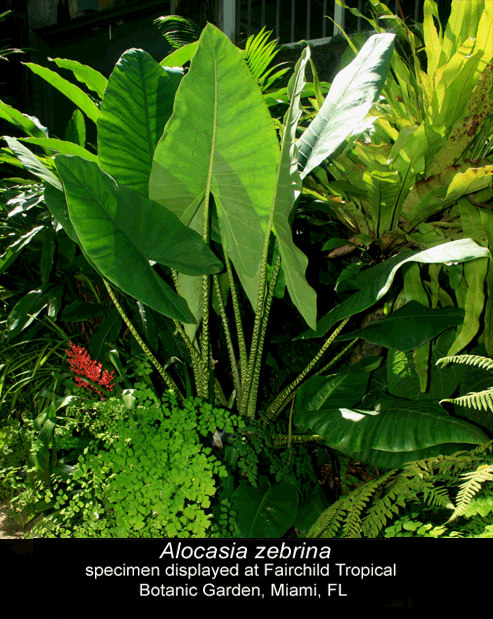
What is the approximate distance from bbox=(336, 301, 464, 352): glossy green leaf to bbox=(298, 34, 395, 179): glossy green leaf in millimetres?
442

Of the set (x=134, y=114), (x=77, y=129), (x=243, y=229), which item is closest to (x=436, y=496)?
(x=243, y=229)

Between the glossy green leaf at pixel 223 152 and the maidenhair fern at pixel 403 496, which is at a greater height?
the glossy green leaf at pixel 223 152

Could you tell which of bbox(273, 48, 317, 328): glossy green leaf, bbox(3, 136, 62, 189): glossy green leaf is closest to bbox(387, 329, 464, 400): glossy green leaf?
bbox(273, 48, 317, 328): glossy green leaf

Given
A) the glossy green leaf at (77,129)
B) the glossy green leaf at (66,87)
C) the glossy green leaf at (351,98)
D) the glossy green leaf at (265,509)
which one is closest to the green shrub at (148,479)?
the glossy green leaf at (265,509)

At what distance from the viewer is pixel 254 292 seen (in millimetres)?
1258

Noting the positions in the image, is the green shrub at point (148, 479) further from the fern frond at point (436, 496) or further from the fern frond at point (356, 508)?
the fern frond at point (436, 496)

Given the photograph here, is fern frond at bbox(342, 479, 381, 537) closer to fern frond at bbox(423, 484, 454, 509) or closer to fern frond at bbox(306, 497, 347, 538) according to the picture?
fern frond at bbox(306, 497, 347, 538)

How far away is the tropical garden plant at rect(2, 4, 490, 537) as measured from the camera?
0.96 meters

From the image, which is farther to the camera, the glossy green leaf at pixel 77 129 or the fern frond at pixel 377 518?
the glossy green leaf at pixel 77 129

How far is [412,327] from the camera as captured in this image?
116cm

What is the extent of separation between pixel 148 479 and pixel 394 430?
0.55m

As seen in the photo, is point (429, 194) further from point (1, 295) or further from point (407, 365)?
point (1, 295)

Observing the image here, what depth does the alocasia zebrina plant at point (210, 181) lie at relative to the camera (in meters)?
0.94
